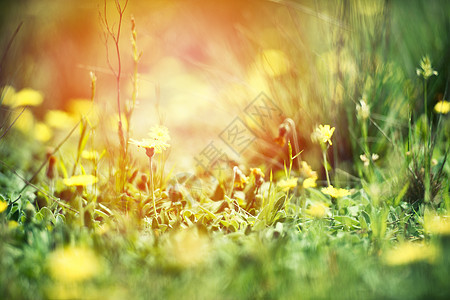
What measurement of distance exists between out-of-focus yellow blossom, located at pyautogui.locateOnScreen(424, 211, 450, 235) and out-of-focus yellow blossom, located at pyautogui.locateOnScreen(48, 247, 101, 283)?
2.71 ft

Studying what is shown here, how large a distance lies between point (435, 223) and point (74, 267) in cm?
97

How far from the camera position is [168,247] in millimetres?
1095

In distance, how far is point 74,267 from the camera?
0.86m

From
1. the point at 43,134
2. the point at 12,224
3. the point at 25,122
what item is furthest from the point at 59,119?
the point at 12,224

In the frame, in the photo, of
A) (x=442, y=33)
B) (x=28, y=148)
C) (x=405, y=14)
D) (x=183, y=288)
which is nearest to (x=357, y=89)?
(x=442, y=33)

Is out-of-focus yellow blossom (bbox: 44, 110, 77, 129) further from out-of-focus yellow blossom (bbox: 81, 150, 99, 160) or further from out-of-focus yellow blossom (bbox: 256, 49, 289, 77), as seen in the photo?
out-of-focus yellow blossom (bbox: 256, 49, 289, 77)

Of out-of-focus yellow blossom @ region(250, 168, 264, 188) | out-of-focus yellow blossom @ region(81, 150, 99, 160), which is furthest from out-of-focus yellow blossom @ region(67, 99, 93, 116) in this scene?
out-of-focus yellow blossom @ region(250, 168, 264, 188)

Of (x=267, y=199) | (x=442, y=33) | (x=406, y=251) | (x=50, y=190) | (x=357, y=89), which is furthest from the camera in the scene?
(x=442, y=33)

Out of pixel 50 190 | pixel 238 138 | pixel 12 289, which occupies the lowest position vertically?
pixel 12 289

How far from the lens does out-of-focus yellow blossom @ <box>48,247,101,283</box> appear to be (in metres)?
0.86

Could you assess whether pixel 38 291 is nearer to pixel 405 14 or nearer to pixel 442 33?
pixel 442 33

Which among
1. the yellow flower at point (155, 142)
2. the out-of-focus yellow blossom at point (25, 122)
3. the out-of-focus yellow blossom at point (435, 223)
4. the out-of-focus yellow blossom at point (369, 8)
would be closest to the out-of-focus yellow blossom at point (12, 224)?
the yellow flower at point (155, 142)

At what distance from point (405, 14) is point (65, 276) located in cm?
206

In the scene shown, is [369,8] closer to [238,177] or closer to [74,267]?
[238,177]
